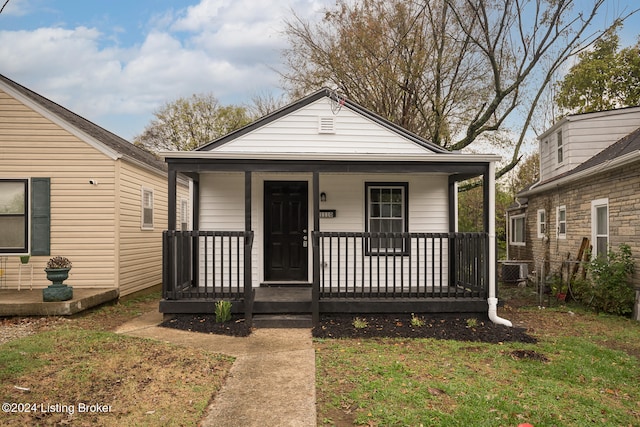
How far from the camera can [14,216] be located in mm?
8312

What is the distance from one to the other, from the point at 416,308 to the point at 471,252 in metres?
1.31

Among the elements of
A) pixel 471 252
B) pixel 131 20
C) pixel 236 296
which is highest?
pixel 131 20

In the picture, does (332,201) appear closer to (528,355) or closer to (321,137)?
(321,137)

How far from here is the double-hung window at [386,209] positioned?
835cm

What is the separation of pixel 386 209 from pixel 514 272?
7021 millimetres

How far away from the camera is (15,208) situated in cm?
834

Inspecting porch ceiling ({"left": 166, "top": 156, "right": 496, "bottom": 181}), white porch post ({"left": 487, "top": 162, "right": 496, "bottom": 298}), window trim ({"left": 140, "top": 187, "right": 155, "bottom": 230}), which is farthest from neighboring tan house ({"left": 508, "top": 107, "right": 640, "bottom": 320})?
window trim ({"left": 140, "top": 187, "right": 155, "bottom": 230})

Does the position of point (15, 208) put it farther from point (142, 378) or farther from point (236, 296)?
point (142, 378)

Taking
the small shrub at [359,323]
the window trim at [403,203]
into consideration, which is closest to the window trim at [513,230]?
the window trim at [403,203]

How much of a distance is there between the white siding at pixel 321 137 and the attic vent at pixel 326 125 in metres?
0.05

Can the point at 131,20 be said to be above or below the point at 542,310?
above

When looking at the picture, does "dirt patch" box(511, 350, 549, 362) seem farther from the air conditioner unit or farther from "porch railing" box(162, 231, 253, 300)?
the air conditioner unit

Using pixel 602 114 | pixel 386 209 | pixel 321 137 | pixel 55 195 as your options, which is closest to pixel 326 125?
pixel 321 137

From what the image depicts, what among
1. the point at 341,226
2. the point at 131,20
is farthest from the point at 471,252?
the point at 131,20
